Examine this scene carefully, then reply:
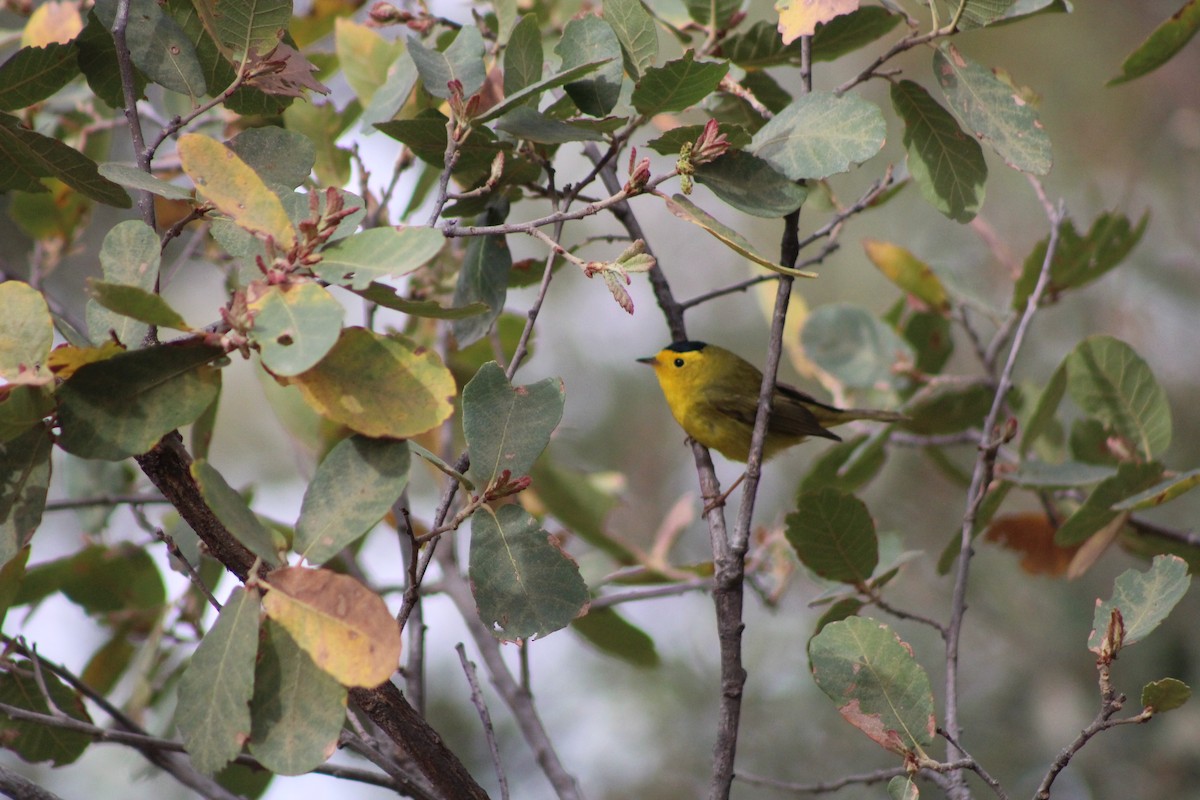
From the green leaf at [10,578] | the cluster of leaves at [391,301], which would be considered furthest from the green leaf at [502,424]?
the green leaf at [10,578]

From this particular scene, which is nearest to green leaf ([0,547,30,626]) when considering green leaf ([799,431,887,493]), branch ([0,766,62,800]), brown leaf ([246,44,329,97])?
branch ([0,766,62,800])

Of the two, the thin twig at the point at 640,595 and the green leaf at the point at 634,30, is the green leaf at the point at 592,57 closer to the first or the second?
the green leaf at the point at 634,30

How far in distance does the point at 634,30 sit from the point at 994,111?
60 cm

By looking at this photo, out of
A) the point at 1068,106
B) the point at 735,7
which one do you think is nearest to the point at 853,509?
the point at 735,7

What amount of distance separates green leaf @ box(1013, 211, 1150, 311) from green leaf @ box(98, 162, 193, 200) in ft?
6.39

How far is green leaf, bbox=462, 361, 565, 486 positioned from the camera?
132 cm

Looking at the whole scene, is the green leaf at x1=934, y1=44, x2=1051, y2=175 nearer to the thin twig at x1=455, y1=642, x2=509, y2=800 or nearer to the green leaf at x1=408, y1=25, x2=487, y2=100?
the green leaf at x1=408, y1=25, x2=487, y2=100

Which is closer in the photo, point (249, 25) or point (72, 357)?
point (72, 357)

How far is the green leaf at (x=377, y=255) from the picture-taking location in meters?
1.13

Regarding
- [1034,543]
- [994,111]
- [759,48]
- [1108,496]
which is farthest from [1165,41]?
[1034,543]

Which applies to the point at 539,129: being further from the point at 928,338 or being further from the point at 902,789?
the point at 928,338

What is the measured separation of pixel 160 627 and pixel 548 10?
178 centimetres

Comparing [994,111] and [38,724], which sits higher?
[994,111]

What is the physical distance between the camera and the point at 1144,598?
57.4 inches
